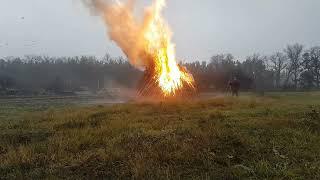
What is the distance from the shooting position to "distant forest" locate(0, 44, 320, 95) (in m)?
72.9

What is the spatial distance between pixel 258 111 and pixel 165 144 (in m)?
9.41

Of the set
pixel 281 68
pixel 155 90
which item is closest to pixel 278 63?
pixel 281 68

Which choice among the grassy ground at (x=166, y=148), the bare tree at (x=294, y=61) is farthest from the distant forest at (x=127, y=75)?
the grassy ground at (x=166, y=148)

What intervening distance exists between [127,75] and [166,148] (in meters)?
73.8

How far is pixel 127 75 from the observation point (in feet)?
286

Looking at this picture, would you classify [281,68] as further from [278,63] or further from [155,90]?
[155,90]

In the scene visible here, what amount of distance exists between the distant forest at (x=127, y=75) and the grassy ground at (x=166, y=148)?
4444 centimetres

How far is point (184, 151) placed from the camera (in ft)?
43.9

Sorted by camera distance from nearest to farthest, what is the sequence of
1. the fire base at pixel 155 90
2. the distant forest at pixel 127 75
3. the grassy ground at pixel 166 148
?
the grassy ground at pixel 166 148, the fire base at pixel 155 90, the distant forest at pixel 127 75

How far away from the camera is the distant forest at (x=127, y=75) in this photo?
72.9 m

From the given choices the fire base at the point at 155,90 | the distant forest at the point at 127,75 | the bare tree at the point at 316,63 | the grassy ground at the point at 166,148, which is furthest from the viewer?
the bare tree at the point at 316,63

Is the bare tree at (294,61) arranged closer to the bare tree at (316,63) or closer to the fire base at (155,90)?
the bare tree at (316,63)

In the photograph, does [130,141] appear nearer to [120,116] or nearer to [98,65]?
[120,116]

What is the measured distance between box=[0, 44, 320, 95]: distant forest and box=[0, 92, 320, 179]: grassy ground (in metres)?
44.4
